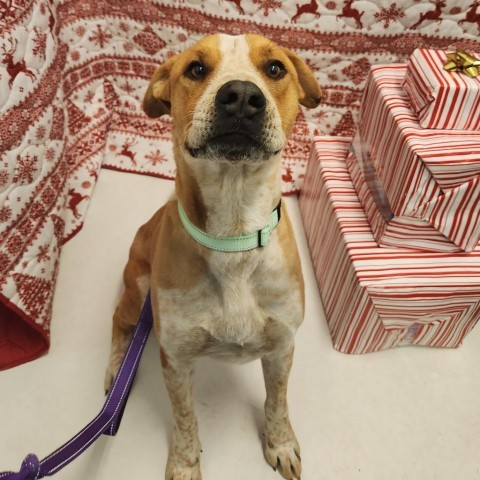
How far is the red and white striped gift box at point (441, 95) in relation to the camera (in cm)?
109

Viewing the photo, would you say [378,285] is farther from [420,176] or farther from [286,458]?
[286,458]

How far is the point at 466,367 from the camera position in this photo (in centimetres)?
139

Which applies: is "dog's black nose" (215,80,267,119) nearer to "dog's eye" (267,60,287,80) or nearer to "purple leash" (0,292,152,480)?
"dog's eye" (267,60,287,80)

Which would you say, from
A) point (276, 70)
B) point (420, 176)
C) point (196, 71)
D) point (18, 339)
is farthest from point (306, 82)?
point (18, 339)

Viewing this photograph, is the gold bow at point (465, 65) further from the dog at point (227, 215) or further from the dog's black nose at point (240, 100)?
the dog's black nose at point (240, 100)

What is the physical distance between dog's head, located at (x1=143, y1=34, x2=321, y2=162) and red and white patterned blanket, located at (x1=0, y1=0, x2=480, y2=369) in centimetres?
59

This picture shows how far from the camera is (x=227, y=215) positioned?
0.83 metres

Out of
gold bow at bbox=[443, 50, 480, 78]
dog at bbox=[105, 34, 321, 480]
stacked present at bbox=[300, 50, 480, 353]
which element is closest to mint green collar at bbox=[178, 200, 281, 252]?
dog at bbox=[105, 34, 321, 480]

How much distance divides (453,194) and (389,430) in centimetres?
69

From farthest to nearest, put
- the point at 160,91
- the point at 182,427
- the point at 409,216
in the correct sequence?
the point at 409,216, the point at 182,427, the point at 160,91

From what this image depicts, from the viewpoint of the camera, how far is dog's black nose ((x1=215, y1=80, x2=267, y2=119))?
69 centimetres

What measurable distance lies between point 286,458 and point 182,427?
0.96 ft

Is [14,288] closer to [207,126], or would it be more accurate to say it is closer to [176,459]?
[176,459]

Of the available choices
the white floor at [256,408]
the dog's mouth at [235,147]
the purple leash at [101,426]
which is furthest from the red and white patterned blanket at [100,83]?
the dog's mouth at [235,147]
